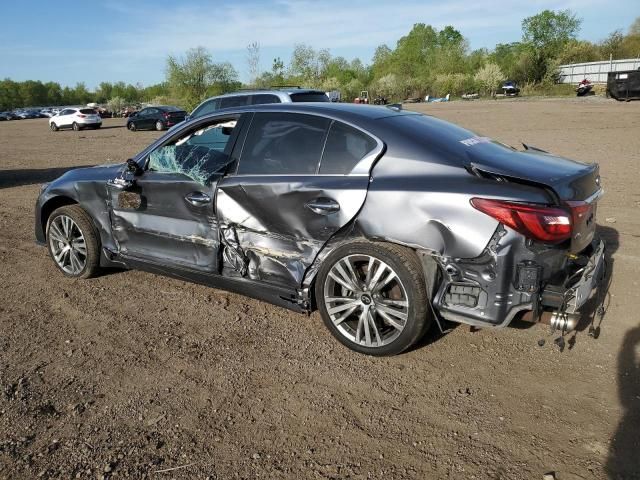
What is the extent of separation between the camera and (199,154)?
4.34 m

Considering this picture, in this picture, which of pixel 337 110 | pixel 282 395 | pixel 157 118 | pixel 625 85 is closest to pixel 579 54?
pixel 625 85

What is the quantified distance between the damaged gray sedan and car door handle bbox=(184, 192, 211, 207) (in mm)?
16

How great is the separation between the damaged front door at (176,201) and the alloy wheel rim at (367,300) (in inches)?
42.9

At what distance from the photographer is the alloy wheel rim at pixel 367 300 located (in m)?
3.49

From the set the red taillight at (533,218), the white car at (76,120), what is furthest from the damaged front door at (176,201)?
the white car at (76,120)

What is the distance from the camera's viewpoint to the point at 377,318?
363 centimetres

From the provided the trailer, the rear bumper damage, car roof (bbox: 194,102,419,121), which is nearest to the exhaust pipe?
the rear bumper damage

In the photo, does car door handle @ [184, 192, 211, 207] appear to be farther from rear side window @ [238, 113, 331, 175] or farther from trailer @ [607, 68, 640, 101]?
trailer @ [607, 68, 640, 101]

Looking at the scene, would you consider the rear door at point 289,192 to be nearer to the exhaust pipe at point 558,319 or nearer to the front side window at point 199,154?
the front side window at point 199,154

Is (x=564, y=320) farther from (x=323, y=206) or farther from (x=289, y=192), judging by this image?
(x=289, y=192)

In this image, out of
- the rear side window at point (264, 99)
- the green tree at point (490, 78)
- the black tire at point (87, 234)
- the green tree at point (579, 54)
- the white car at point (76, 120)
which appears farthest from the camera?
the green tree at point (579, 54)

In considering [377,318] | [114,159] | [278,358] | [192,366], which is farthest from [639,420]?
[114,159]

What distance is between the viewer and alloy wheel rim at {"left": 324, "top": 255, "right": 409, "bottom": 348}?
11.5 ft

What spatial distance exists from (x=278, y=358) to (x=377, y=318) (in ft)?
2.43
